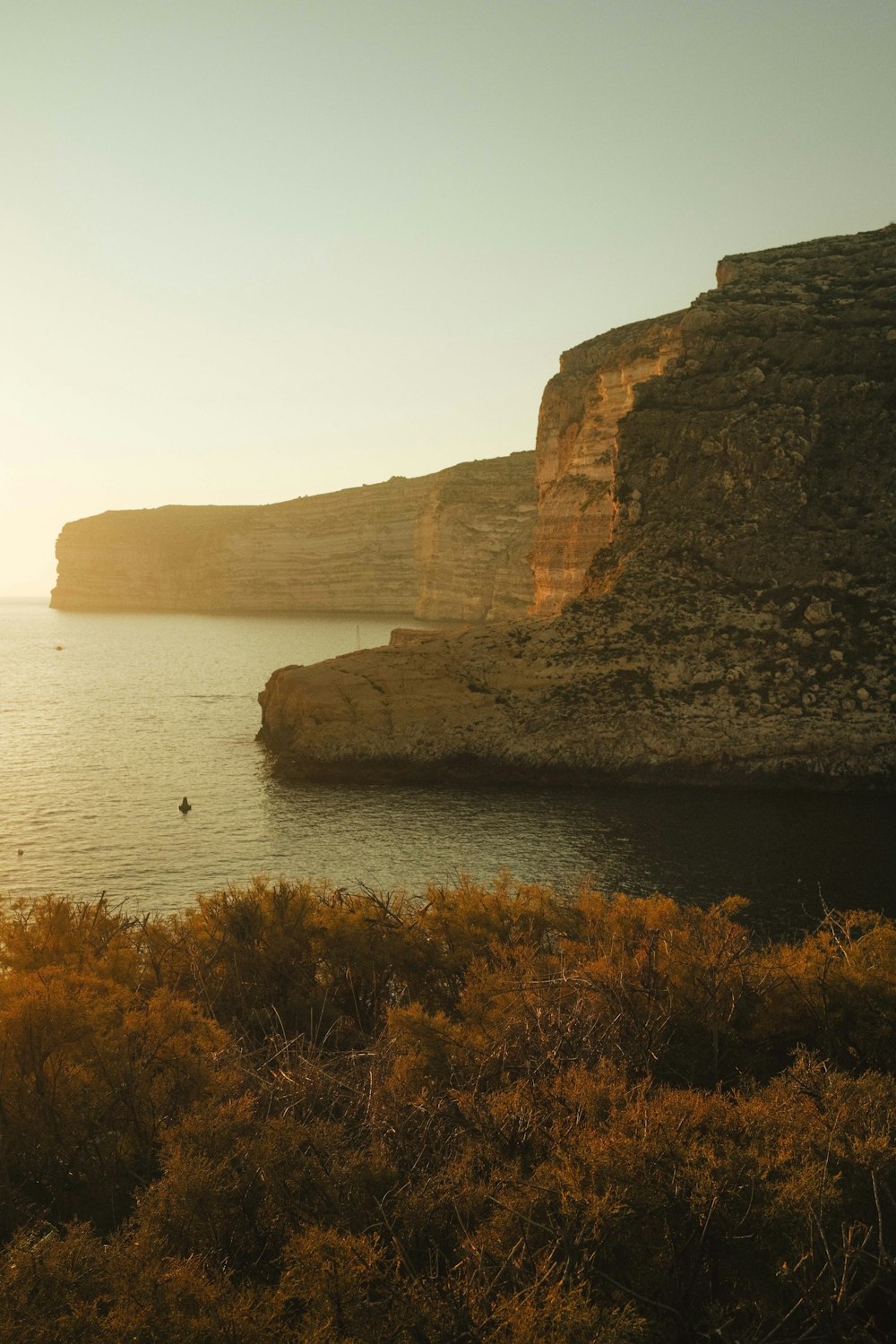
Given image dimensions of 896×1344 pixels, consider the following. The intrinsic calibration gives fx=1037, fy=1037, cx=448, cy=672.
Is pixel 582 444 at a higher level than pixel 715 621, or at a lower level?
higher

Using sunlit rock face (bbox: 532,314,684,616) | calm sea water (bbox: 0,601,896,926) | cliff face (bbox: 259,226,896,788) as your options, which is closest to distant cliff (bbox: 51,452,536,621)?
sunlit rock face (bbox: 532,314,684,616)

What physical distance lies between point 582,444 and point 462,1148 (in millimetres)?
52497

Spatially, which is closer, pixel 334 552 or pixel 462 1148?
pixel 462 1148

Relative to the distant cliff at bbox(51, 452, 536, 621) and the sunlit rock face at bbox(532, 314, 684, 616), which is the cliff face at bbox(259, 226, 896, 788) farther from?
the distant cliff at bbox(51, 452, 536, 621)

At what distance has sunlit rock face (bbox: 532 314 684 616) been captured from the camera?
5331 cm

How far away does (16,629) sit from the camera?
150 metres

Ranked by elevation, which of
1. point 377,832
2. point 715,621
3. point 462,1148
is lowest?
point 377,832

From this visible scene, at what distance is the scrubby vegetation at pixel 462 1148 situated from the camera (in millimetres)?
6688

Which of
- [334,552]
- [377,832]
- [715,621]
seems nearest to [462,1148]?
[377,832]

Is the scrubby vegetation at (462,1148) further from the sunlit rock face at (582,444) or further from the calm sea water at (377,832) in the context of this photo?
the sunlit rock face at (582,444)

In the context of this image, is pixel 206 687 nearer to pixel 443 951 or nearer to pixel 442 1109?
pixel 443 951

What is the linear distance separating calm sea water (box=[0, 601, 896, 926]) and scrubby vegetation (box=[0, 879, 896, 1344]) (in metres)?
5.34

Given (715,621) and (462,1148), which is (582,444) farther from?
(462,1148)

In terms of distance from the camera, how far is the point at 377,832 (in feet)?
86.7
